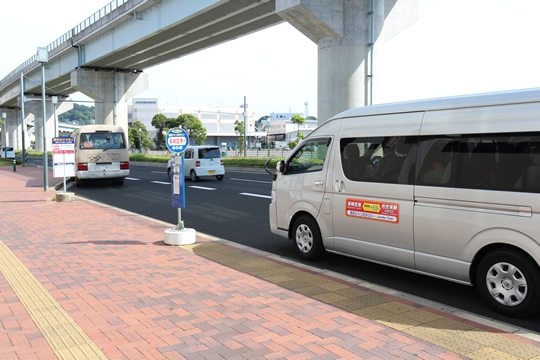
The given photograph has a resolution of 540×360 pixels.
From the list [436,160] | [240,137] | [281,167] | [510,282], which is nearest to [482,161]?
[436,160]

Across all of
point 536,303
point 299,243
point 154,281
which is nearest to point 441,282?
point 536,303

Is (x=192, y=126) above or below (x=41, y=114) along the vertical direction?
below

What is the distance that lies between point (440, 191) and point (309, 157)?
2333 mm

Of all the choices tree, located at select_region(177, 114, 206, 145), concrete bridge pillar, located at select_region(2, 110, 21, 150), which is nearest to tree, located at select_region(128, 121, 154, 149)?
tree, located at select_region(177, 114, 206, 145)

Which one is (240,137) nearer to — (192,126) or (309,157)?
(192,126)

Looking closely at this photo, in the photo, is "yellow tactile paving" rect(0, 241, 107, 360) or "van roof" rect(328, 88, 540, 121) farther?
"van roof" rect(328, 88, 540, 121)

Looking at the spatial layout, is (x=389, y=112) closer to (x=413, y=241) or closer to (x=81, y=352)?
(x=413, y=241)

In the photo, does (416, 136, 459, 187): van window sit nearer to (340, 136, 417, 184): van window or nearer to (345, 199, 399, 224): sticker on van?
(340, 136, 417, 184): van window

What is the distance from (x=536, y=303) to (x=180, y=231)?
211 inches

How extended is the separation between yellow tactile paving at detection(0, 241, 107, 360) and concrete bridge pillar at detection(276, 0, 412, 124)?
678 inches

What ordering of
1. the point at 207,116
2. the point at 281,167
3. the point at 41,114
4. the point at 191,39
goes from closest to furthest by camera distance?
the point at 281,167
the point at 191,39
the point at 41,114
the point at 207,116

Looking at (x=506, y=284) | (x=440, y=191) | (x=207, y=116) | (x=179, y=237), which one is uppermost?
(x=207, y=116)

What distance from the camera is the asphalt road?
559 centimetres

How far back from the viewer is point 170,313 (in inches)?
186
